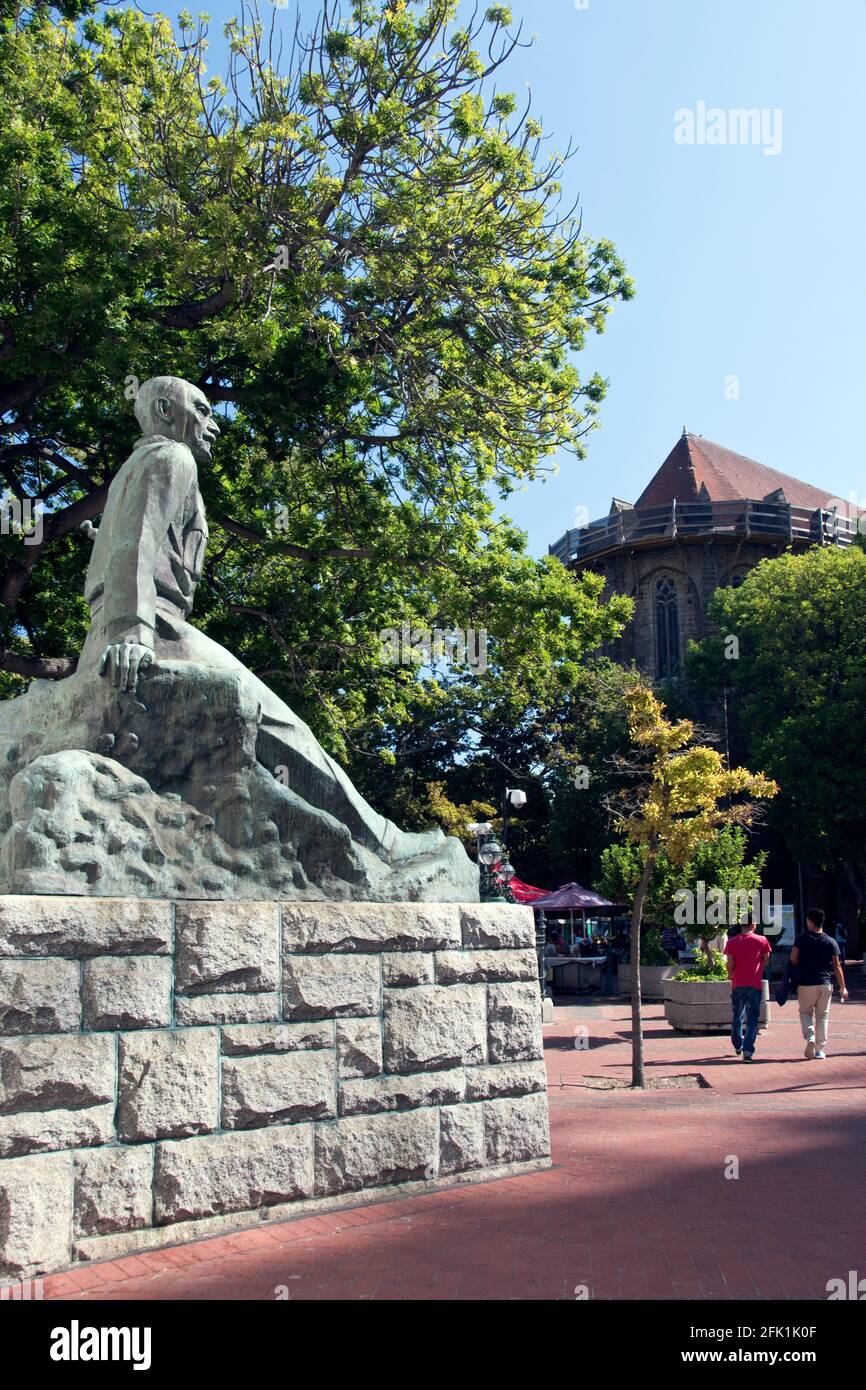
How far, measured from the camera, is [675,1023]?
56.7ft

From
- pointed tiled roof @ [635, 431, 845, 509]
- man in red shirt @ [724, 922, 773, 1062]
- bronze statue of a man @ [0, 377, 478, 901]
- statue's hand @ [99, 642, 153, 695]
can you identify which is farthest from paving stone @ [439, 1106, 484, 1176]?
pointed tiled roof @ [635, 431, 845, 509]

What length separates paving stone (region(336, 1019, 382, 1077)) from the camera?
5867mm

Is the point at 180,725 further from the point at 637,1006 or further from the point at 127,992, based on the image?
the point at 637,1006

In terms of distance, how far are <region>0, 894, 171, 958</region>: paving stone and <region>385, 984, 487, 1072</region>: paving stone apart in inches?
58.4

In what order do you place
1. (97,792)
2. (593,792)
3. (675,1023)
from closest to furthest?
(97,792) < (675,1023) < (593,792)

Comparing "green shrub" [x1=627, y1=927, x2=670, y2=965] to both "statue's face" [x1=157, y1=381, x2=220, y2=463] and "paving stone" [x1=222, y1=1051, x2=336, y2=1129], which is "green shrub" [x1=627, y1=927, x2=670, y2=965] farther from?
"statue's face" [x1=157, y1=381, x2=220, y2=463]

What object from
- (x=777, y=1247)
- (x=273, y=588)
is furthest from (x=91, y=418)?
(x=777, y=1247)

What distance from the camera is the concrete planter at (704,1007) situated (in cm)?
1695

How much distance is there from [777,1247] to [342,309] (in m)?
12.0

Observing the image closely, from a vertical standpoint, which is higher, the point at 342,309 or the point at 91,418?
the point at 342,309

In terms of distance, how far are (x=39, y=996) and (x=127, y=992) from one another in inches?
16.3

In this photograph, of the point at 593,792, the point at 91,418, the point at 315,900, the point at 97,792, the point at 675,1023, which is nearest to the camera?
the point at 97,792

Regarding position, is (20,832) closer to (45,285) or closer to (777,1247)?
(777,1247)

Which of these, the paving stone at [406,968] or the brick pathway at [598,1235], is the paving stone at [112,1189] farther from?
the paving stone at [406,968]
